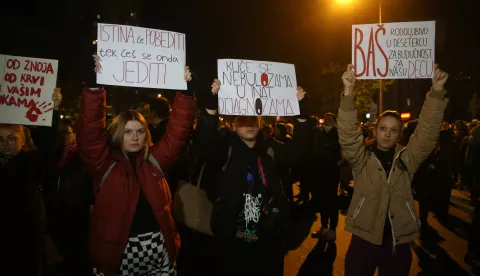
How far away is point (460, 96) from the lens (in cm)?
4178

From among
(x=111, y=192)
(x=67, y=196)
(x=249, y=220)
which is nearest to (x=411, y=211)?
(x=249, y=220)

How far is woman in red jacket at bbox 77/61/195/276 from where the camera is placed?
2.89m

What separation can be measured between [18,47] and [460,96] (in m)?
41.6

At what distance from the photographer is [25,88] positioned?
3760mm

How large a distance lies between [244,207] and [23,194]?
2.03 metres

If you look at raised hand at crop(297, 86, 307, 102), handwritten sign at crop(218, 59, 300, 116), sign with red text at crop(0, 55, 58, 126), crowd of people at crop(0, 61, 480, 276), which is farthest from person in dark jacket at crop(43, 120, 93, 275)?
raised hand at crop(297, 86, 307, 102)

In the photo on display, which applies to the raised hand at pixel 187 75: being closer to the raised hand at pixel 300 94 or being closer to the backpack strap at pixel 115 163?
the backpack strap at pixel 115 163

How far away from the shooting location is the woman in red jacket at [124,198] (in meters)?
2.89

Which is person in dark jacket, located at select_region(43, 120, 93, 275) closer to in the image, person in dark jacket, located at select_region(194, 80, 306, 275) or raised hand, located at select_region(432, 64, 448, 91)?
person in dark jacket, located at select_region(194, 80, 306, 275)

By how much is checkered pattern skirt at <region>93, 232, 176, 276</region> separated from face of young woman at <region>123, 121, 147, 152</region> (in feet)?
2.29

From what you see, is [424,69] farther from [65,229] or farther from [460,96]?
[460,96]

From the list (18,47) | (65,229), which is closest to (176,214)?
(65,229)

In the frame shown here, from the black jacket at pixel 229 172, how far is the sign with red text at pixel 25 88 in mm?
1606

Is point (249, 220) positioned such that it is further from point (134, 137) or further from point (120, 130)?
point (120, 130)
